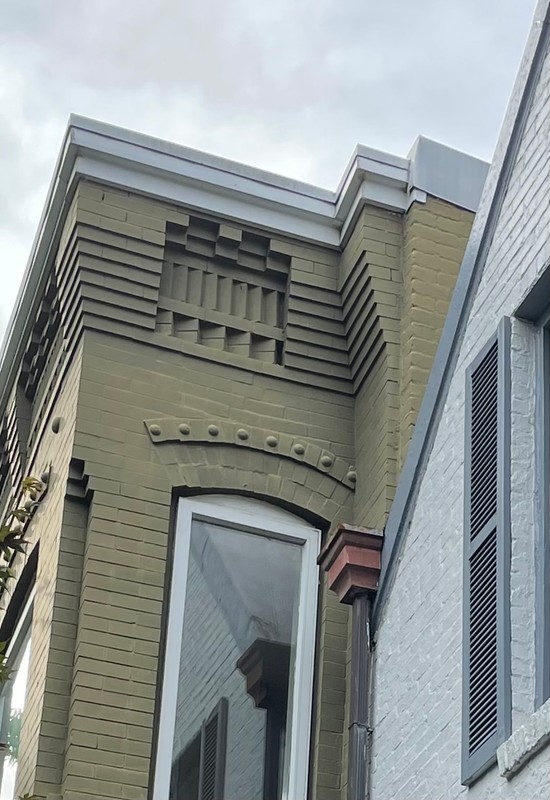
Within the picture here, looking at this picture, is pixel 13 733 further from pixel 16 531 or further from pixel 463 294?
pixel 463 294

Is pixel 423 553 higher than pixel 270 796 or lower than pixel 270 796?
higher

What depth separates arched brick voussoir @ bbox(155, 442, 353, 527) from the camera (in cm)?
993

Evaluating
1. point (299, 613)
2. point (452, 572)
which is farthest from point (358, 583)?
point (452, 572)

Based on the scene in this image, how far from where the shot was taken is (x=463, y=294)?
846cm

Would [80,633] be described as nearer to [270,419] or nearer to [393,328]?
[270,419]

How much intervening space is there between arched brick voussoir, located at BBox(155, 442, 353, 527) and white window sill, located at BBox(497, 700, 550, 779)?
3.64m

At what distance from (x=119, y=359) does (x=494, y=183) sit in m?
2.92

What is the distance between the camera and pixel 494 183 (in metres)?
8.34

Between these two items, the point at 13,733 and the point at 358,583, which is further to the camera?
the point at 13,733

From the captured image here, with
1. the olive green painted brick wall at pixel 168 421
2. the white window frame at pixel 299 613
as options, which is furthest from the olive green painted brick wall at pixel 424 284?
the white window frame at pixel 299 613

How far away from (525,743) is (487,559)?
113 centimetres

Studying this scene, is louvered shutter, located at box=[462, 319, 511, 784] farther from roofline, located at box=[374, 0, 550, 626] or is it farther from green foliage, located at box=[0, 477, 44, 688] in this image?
green foliage, located at box=[0, 477, 44, 688]

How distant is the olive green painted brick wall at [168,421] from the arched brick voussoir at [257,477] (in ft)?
0.04

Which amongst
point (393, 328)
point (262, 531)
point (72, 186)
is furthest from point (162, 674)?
point (72, 186)
